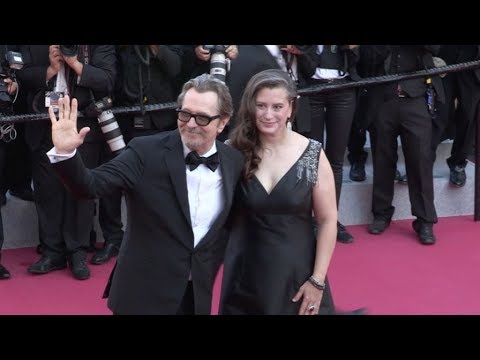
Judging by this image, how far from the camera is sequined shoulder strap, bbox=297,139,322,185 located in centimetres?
340

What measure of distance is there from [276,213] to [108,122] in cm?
192

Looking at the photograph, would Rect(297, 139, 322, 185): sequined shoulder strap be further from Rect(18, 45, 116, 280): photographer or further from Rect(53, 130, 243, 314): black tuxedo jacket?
Rect(18, 45, 116, 280): photographer

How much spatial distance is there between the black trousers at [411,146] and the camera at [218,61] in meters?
1.36

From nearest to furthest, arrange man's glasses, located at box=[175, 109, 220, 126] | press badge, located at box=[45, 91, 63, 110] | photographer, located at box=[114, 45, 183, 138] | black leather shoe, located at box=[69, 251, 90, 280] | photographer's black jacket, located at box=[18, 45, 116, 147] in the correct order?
man's glasses, located at box=[175, 109, 220, 126], press badge, located at box=[45, 91, 63, 110], photographer's black jacket, located at box=[18, 45, 116, 147], black leather shoe, located at box=[69, 251, 90, 280], photographer, located at box=[114, 45, 183, 138]

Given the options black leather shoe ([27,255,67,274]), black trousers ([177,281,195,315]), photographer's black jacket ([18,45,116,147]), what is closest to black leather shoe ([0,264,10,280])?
black leather shoe ([27,255,67,274])

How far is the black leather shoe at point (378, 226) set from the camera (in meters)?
5.95

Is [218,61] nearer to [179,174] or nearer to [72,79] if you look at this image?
[72,79]

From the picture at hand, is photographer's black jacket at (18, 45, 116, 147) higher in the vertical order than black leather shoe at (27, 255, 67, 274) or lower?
higher

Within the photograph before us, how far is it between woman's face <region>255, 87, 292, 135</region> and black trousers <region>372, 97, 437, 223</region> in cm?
250

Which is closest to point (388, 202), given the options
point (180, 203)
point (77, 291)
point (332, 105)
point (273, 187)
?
point (332, 105)

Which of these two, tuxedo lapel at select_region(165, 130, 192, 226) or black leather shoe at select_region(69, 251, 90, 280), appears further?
black leather shoe at select_region(69, 251, 90, 280)

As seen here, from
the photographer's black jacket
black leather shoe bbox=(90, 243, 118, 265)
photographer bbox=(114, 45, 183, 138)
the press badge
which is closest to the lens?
the press badge

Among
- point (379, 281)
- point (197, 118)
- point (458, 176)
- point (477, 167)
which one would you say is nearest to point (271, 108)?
point (197, 118)

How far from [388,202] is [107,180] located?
3.40m
